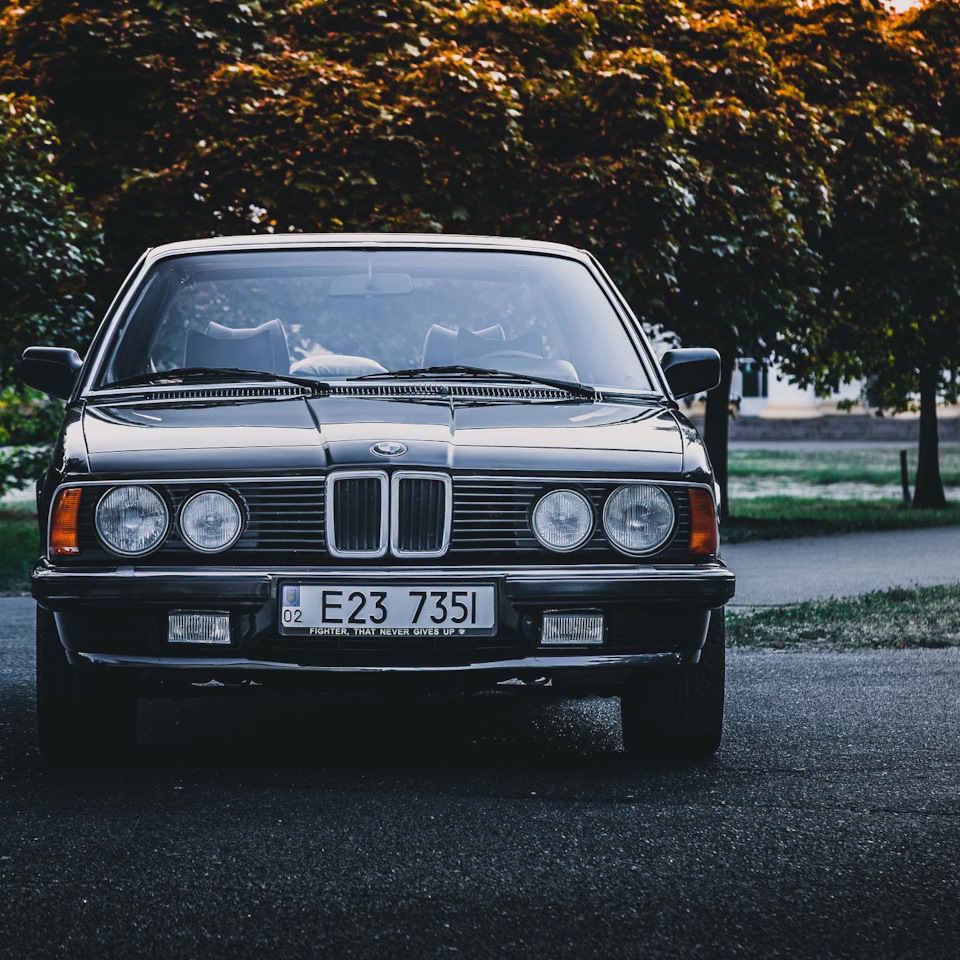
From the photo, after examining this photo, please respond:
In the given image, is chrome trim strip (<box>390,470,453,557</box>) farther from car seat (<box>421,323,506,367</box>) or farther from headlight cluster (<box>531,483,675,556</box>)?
car seat (<box>421,323,506,367</box>)

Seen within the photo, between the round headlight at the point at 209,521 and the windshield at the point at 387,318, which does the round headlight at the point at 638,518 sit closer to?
the windshield at the point at 387,318

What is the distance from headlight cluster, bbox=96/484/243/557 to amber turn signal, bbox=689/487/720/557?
132cm

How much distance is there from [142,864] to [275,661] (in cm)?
80

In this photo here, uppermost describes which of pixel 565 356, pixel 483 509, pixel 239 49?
pixel 239 49

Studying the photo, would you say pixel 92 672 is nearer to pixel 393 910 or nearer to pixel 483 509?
pixel 483 509

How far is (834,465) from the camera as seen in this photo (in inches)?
1532

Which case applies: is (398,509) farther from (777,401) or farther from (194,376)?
(777,401)

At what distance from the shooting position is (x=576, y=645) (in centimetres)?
462

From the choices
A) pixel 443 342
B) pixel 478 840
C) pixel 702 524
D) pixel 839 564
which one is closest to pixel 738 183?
pixel 839 564

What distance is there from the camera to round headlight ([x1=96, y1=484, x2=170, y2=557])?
459 cm

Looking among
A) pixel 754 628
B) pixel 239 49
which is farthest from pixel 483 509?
pixel 239 49

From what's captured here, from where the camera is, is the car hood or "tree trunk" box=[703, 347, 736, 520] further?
"tree trunk" box=[703, 347, 736, 520]

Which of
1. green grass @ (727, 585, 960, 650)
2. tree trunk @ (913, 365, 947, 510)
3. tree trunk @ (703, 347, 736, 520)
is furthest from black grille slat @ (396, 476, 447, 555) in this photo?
tree trunk @ (913, 365, 947, 510)

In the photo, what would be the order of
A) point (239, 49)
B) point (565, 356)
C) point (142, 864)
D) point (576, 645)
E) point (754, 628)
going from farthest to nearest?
point (239, 49), point (754, 628), point (565, 356), point (576, 645), point (142, 864)
